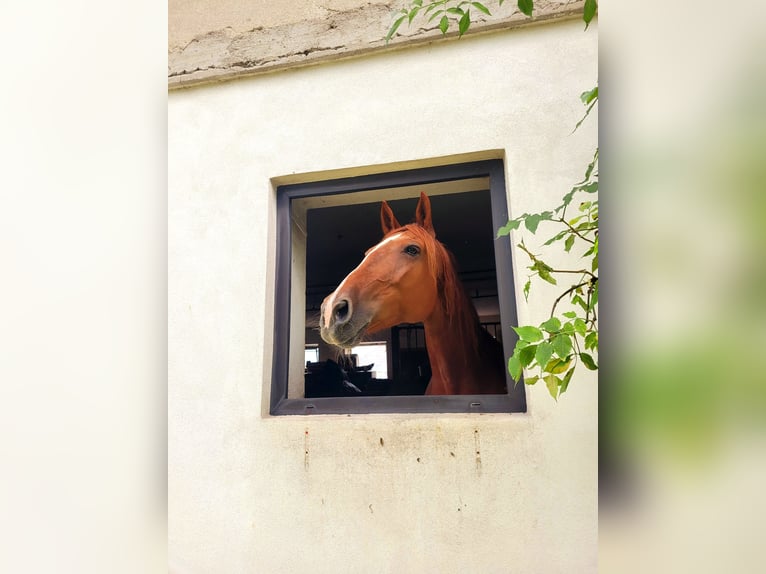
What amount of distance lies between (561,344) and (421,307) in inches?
40.5

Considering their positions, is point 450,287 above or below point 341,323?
above

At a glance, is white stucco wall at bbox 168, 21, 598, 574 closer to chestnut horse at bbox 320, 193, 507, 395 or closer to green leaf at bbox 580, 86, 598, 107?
chestnut horse at bbox 320, 193, 507, 395

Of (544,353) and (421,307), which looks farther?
(421,307)

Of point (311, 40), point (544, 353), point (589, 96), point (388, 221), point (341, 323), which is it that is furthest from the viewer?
point (388, 221)

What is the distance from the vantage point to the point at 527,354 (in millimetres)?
928

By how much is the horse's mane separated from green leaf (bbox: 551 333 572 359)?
1.01m

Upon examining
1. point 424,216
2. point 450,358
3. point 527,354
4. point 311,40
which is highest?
point 311,40

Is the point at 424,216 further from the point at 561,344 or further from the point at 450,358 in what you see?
the point at 561,344

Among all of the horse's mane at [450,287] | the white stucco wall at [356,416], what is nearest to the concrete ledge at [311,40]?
the white stucco wall at [356,416]

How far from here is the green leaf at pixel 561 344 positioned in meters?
0.90

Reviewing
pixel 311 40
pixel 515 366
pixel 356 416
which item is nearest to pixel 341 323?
pixel 356 416

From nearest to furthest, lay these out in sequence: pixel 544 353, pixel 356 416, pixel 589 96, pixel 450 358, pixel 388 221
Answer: pixel 544 353, pixel 589 96, pixel 356 416, pixel 450 358, pixel 388 221
